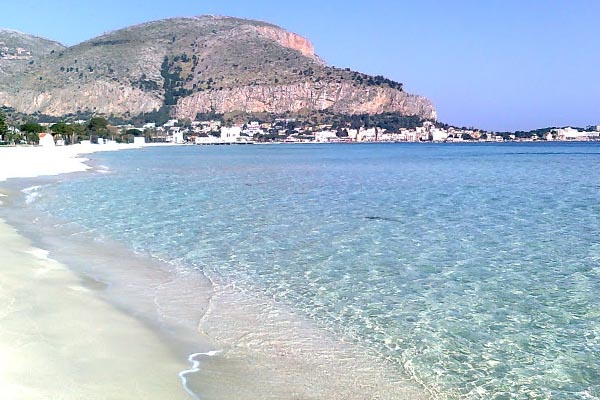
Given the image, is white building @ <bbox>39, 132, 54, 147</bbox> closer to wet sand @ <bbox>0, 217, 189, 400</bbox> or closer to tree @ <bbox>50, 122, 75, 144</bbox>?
tree @ <bbox>50, 122, 75, 144</bbox>

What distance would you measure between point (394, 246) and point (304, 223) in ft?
12.5

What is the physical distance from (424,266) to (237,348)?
469 cm

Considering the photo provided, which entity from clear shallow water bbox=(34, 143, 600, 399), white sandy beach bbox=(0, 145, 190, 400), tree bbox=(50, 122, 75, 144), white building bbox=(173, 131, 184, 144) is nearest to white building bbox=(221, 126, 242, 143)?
white building bbox=(173, 131, 184, 144)

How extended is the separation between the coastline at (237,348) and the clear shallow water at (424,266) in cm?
36

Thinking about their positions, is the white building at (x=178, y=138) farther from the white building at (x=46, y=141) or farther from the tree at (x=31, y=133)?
the white building at (x=46, y=141)

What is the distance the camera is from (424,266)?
1002cm

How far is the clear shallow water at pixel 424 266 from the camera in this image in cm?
586

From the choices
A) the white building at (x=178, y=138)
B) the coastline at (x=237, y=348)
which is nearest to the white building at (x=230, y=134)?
the white building at (x=178, y=138)

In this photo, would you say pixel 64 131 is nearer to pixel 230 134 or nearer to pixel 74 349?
pixel 230 134

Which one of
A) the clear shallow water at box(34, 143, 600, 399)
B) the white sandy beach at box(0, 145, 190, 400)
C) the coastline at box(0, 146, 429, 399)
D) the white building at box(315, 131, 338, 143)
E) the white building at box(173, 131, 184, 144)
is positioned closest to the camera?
the white sandy beach at box(0, 145, 190, 400)

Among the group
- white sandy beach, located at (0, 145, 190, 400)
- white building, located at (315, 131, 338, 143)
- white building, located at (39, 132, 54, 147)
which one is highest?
white sandy beach, located at (0, 145, 190, 400)

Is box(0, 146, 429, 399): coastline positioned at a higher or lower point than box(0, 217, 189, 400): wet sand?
lower

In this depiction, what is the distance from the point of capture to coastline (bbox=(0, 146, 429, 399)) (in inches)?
199

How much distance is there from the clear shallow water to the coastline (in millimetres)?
364
